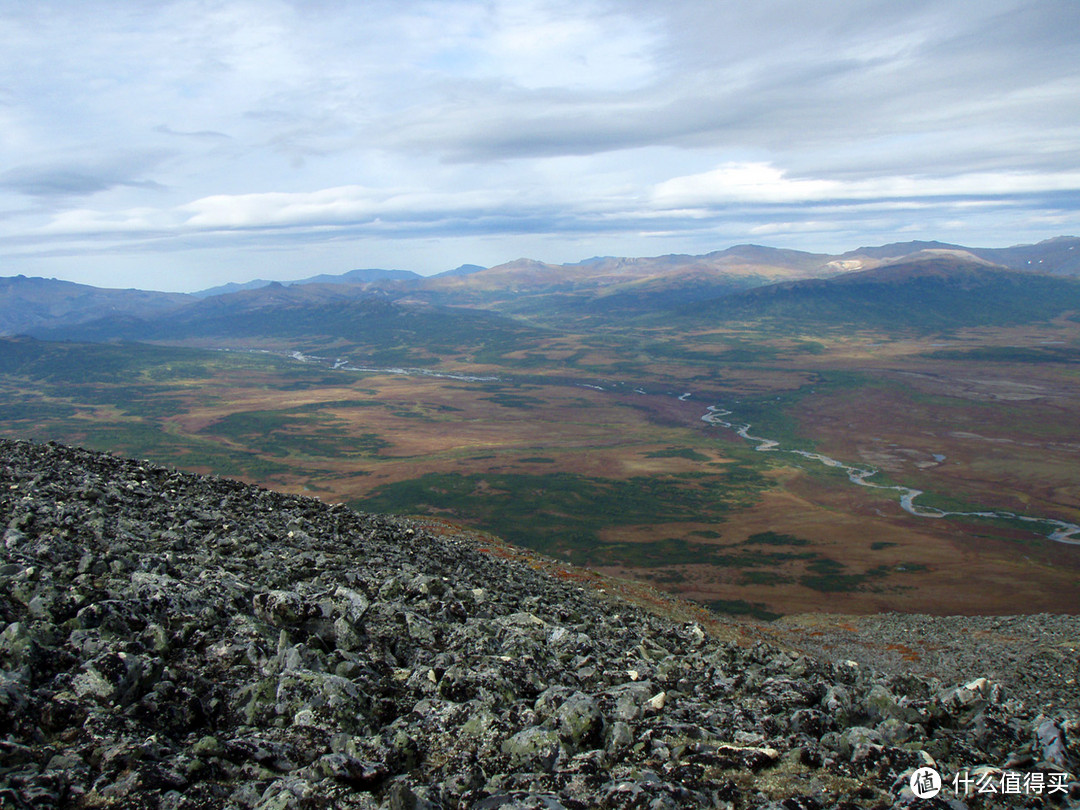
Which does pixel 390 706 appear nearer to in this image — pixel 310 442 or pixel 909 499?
pixel 909 499

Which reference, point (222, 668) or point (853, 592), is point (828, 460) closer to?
point (853, 592)

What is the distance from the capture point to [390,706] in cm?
1328

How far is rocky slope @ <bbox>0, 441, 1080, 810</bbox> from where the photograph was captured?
407 inches

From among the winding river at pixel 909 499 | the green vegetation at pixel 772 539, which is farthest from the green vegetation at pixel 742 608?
the winding river at pixel 909 499

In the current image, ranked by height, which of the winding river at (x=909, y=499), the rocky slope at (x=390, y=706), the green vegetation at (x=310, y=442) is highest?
the rocky slope at (x=390, y=706)

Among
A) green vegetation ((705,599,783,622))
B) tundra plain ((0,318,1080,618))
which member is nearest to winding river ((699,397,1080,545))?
tundra plain ((0,318,1080,618))

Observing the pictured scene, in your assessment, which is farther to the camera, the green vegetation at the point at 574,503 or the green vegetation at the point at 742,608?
the green vegetation at the point at 574,503

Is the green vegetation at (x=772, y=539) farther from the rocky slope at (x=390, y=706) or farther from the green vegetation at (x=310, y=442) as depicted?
the green vegetation at (x=310, y=442)

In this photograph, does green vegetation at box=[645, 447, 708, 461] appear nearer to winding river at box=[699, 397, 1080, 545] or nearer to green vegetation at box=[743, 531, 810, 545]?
winding river at box=[699, 397, 1080, 545]

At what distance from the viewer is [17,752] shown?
380 inches

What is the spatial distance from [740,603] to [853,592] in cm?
1563

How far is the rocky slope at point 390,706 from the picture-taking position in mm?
10336

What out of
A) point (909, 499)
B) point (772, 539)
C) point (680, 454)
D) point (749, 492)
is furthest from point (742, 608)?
point (680, 454)

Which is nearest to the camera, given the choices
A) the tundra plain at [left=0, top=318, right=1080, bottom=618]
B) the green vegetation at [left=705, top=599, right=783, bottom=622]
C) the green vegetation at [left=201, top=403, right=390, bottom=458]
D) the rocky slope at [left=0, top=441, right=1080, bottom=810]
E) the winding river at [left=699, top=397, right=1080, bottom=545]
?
the rocky slope at [left=0, top=441, right=1080, bottom=810]
